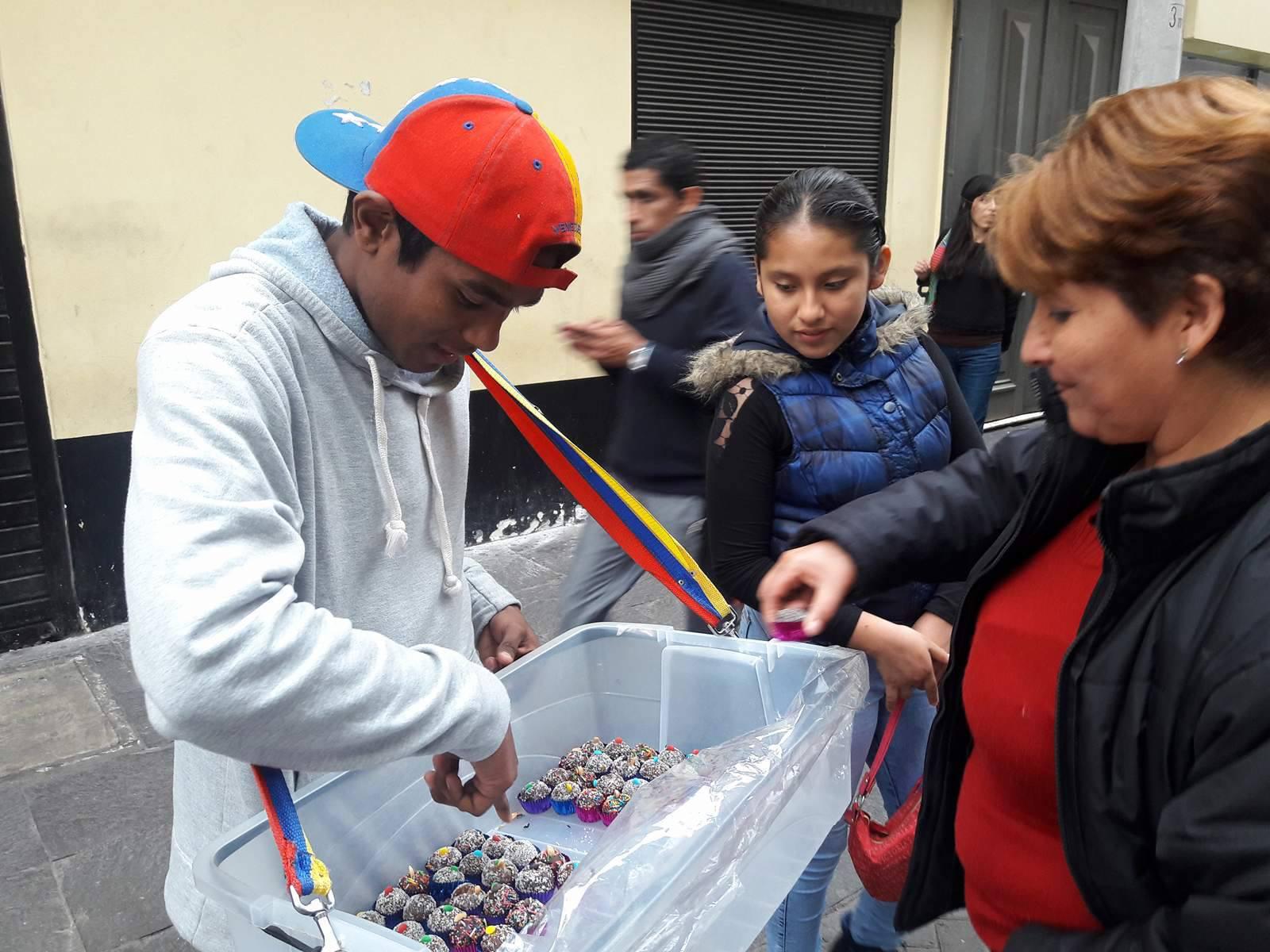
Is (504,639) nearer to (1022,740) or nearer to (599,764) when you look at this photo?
(599,764)

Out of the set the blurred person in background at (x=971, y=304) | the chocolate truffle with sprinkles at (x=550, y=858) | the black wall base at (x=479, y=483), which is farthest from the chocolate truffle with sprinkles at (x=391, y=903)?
the blurred person in background at (x=971, y=304)

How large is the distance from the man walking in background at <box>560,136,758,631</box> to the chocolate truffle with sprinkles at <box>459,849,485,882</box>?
4.26 ft

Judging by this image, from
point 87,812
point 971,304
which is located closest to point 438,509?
point 87,812

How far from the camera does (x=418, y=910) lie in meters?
1.36

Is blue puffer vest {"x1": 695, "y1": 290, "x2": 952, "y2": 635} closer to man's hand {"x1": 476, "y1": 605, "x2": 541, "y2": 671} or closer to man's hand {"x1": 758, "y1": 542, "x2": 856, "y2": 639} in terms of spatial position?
man's hand {"x1": 758, "y1": 542, "x2": 856, "y2": 639}

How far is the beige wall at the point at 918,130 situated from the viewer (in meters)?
6.50

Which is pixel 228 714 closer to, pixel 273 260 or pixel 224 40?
pixel 273 260

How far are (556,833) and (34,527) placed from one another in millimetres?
3038

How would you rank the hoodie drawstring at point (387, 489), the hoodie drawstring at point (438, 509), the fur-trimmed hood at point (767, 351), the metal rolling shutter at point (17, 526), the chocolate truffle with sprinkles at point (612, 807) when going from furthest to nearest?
1. the metal rolling shutter at point (17, 526)
2. the fur-trimmed hood at point (767, 351)
3. the chocolate truffle with sprinkles at point (612, 807)
4. the hoodie drawstring at point (438, 509)
5. the hoodie drawstring at point (387, 489)

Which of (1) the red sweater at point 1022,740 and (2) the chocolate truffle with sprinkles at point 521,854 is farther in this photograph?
(2) the chocolate truffle with sprinkles at point 521,854

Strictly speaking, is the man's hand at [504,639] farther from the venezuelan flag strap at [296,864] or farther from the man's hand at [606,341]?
the man's hand at [606,341]

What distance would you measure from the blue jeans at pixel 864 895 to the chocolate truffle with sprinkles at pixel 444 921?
766 mm

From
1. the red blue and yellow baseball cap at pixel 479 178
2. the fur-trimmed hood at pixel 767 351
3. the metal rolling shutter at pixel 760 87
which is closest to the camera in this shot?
the red blue and yellow baseball cap at pixel 479 178

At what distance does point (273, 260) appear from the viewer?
3.79ft
